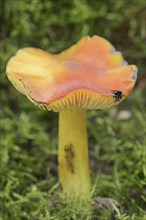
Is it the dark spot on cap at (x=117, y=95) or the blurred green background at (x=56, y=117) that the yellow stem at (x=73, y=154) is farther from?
the dark spot on cap at (x=117, y=95)

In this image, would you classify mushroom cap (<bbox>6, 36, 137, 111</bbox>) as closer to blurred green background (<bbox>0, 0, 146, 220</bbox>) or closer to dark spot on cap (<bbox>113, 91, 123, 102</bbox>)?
dark spot on cap (<bbox>113, 91, 123, 102</bbox>)

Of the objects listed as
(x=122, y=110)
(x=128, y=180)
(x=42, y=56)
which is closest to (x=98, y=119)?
(x=122, y=110)

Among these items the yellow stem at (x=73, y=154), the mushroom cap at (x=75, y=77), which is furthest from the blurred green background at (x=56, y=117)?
the mushroom cap at (x=75, y=77)

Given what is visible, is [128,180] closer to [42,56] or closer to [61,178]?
[61,178]

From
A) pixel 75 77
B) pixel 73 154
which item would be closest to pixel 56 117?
pixel 73 154

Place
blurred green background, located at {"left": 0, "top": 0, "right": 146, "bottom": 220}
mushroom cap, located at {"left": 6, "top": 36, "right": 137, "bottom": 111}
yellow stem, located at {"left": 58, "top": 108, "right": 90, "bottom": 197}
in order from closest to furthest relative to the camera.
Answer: mushroom cap, located at {"left": 6, "top": 36, "right": 137, "bottom": 111}
yellow stem, located at {"left": 58, "top": 108, "right": 90, "bottom": 197}
blurred green background, located at {"left": 0, "top": 0, "right": 146, "bottom": 220}

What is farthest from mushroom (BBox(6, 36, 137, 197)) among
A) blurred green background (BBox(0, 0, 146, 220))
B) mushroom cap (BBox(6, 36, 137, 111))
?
blurred green background (BBox(0, 0, 146, 220))
